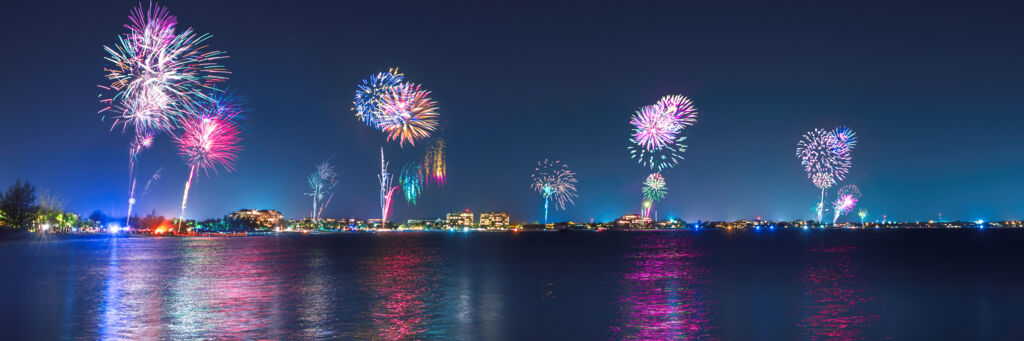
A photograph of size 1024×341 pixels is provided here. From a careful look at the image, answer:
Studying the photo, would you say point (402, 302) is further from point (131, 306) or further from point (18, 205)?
point (18, 205)

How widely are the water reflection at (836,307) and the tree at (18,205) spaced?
16287cm

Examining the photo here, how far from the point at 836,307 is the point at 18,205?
174109mm

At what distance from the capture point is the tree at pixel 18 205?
6019 inches

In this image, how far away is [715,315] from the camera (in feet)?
90.1

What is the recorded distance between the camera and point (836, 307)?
1204 inches

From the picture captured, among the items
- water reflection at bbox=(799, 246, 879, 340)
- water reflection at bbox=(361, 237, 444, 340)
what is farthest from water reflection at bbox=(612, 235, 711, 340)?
water reflection at bbox=(361, 237, 444, 340)

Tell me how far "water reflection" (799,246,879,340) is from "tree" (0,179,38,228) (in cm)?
16287

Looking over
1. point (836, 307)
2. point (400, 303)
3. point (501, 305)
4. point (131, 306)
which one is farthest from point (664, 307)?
point (131, 306)

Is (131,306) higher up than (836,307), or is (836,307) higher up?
(836,307)

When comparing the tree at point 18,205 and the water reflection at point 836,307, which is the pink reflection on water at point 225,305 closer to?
the water reflection at point 836,307

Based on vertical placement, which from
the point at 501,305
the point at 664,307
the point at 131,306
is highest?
the point at 664,307

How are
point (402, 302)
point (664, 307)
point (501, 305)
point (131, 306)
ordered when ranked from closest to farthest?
point (131, 306), point (664, 307), point (501, 305), point (402, 302)

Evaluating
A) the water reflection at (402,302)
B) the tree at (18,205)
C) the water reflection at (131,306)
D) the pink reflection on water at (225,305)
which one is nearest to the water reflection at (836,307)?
the water reflection at (402,302)

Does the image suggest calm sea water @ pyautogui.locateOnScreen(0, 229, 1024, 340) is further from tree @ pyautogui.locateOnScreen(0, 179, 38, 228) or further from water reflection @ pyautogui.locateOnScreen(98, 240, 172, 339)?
tree @ pyautogui.locateOnScreen(0, 179, 38, 228)
